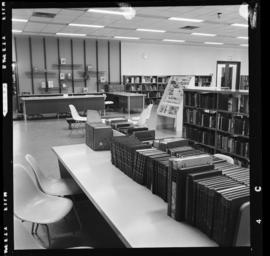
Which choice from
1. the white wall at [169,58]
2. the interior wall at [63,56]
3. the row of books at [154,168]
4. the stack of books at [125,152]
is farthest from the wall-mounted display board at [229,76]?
the interior wall at [63,56]

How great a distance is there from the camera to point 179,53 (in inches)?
535

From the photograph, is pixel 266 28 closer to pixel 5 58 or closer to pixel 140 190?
pixel 5 58

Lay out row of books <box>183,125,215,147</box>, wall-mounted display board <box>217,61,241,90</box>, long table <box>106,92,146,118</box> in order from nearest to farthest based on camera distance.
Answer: row of books <box>183,125,215,147</box>, wall-mounted display board <box>217,61,241,90</box>, long table <box>106,92,146,118</box>

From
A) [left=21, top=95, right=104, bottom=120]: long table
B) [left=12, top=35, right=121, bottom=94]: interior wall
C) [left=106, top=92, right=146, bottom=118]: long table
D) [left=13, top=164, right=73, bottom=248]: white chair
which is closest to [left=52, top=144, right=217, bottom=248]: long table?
[left=13, top=164, right=73, bottom=248]: white chair

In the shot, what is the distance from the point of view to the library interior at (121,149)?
1166 millimetres

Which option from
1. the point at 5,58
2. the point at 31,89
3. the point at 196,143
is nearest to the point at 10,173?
the point at 5,58

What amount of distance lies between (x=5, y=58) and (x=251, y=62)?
2.75 feet

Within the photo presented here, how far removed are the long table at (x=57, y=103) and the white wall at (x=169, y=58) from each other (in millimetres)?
3456

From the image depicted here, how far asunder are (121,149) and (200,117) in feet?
10.7

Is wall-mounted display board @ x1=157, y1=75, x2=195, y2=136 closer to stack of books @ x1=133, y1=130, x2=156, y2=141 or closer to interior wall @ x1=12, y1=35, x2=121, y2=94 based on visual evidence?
stack of books @ x1=133, y1=130, x2=156, y2=141

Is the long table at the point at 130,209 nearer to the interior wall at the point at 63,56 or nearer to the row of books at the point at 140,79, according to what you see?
the interior wall at the point at 63,56

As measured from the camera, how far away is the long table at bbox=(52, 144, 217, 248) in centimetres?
118

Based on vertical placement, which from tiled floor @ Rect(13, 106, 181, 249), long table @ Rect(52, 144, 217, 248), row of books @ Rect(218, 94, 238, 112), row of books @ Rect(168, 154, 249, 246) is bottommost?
tiled floor @ Rect(13, 106, 181, 249)

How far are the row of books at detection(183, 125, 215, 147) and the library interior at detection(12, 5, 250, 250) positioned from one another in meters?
0.02
